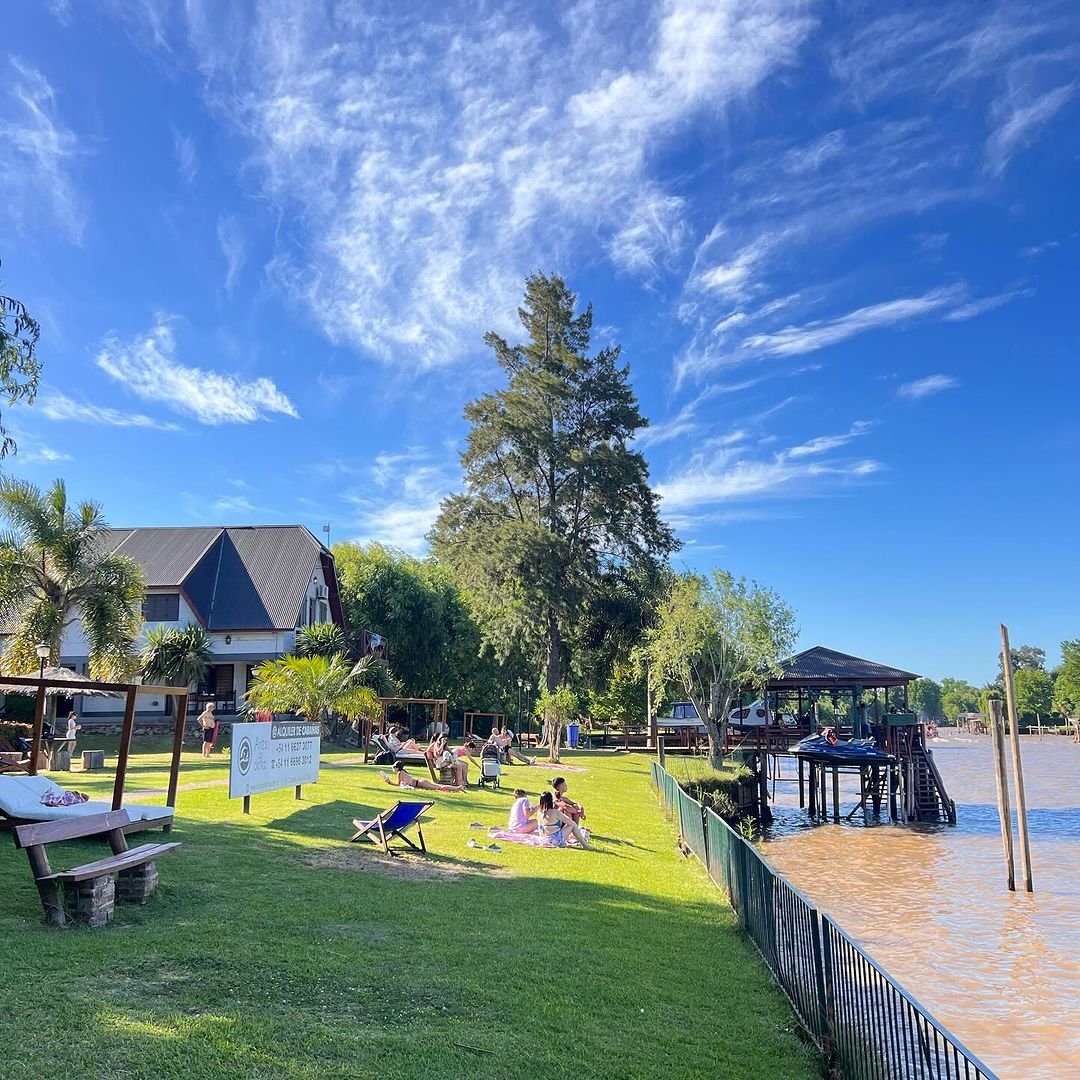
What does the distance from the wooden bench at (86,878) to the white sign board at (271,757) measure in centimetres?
518

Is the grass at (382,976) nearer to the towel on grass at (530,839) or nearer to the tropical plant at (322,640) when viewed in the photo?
the towel on grass at (530,839)

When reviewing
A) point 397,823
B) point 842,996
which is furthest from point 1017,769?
point 842,996

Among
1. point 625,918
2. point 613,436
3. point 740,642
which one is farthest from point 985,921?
point 613,436

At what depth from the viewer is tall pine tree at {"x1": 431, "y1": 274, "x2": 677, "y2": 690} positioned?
4309 centimetres

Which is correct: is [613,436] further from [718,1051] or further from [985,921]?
[718,1051]

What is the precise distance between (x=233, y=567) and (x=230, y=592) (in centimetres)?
183

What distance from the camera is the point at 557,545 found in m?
42.9

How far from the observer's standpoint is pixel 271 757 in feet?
47.1

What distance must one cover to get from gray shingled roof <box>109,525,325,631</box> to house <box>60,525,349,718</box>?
4 cm

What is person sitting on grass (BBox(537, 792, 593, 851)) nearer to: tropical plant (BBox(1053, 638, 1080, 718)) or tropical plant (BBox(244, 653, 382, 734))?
tropical plant (BBox(244, 653, 382, 734))

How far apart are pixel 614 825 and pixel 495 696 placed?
3221 centimetres

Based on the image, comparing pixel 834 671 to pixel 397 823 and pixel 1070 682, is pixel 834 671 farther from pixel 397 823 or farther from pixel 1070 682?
pixel 1070 682

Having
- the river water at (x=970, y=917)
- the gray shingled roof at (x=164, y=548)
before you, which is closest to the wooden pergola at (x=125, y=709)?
the river water at (x=970, y=917)

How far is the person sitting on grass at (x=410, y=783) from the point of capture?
18531 mm
